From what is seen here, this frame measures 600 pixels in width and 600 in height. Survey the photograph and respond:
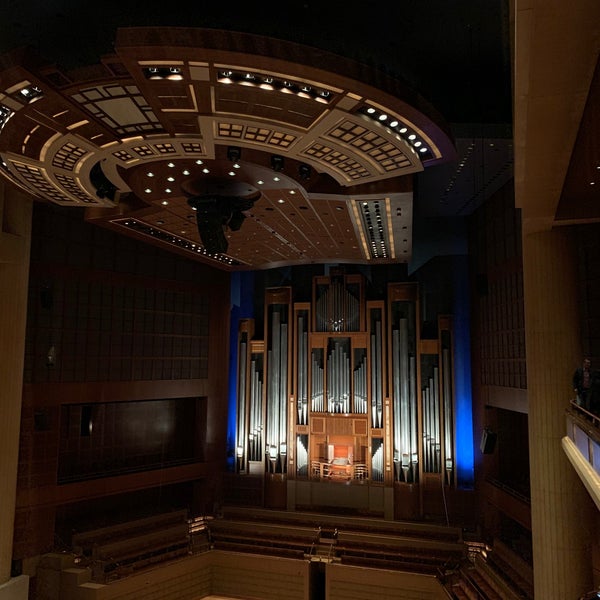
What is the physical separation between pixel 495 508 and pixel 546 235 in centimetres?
495

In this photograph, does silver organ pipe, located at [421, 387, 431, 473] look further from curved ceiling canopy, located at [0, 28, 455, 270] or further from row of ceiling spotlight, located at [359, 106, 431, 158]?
row of ceiling spotlight, located at [359, 106, 431, 158]

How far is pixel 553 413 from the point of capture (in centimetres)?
505

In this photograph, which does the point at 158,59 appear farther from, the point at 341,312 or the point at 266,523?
the point at 266,523

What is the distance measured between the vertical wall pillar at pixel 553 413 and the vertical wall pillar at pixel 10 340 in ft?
21.9

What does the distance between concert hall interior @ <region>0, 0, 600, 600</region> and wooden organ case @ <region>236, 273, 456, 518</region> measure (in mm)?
45

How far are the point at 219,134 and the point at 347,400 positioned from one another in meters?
6.24

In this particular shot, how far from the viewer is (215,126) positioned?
15.6 feet

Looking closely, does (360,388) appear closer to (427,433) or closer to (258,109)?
(427,433)

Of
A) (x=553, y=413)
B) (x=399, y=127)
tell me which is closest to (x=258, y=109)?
(x=399, y=127)

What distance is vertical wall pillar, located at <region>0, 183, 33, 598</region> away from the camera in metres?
7.15

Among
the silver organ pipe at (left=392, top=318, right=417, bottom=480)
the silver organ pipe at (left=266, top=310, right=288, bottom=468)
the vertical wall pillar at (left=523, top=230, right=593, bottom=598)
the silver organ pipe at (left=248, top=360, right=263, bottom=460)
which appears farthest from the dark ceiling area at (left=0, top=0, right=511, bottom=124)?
the silver organ pipe at (left=248, top=360, right=263, bottom=460)

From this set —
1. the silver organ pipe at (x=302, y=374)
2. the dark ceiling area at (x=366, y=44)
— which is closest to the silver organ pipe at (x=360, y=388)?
the silver organ pipe at (x=302, y=374)

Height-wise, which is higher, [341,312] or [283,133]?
[283,133]

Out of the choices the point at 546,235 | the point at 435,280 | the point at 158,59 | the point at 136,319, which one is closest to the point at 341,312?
the point at 435,280
